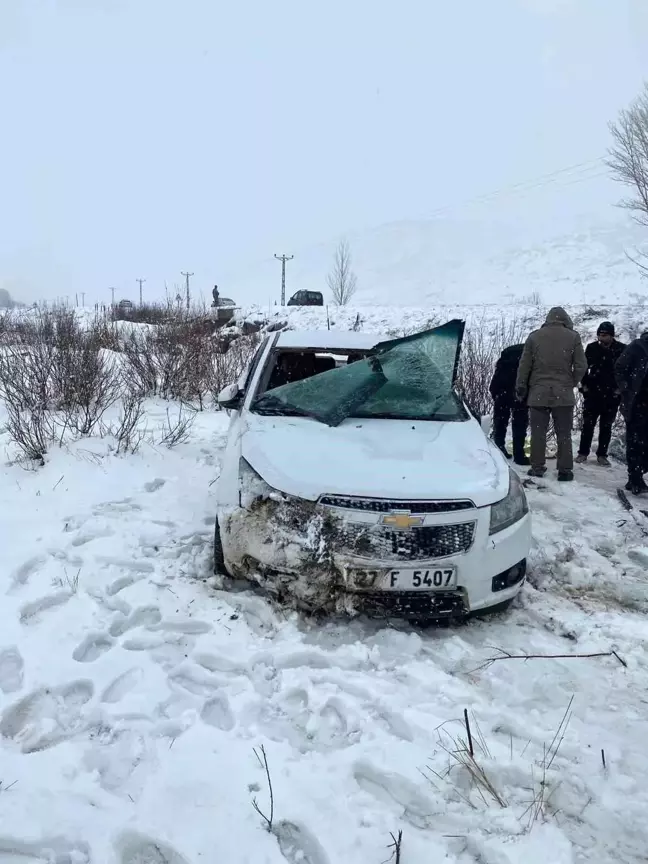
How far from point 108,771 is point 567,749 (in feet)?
5.63

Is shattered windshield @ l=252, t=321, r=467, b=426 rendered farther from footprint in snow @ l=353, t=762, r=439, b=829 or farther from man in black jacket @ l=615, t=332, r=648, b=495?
man in black jacket @ l=615, t=332, r=648, b=495

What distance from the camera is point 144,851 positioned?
1.61 m

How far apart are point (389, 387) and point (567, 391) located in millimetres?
2707

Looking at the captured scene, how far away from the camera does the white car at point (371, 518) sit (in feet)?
8.71

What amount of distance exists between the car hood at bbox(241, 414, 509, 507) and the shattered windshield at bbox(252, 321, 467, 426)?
118 millimetres

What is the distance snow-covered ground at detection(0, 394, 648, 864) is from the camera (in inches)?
65.9

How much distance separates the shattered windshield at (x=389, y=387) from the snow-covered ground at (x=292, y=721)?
119cm

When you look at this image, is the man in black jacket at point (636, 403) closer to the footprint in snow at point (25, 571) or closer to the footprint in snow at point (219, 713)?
the footprint in snow at point (219, 713)

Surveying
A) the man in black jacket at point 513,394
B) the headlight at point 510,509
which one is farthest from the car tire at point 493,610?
the man in black jacket at point 513,394

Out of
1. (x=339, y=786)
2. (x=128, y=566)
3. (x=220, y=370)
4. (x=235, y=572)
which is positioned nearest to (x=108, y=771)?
(x=339, y=786)

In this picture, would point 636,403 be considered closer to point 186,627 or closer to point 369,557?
point 369,557

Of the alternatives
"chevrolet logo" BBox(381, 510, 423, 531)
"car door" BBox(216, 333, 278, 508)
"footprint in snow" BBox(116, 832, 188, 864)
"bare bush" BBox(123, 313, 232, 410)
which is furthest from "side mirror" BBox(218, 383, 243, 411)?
"bare bush" BBox(123, 313, 232, 410)

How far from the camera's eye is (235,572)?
3014mm

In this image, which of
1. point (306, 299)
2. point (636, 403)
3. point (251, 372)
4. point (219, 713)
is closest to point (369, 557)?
point (219, 713)
